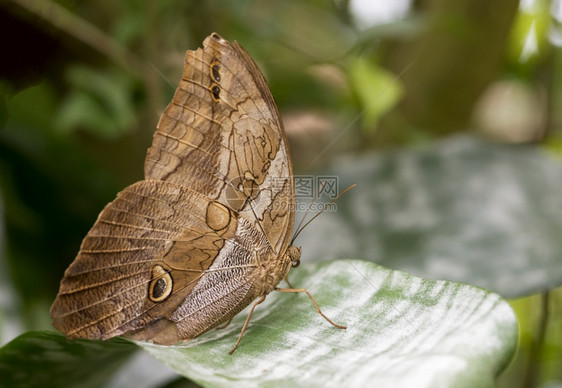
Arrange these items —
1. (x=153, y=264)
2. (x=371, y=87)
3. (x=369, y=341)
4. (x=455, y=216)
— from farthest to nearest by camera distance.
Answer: (x=371, y=87), (x=455, y=216), (x=153, y=264), (x=369, y=341)

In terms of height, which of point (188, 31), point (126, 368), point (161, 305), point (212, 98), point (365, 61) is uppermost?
point (188, 31)

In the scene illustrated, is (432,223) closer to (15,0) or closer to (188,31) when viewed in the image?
(188,31)

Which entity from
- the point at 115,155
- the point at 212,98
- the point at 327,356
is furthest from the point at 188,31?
the point at 327,356

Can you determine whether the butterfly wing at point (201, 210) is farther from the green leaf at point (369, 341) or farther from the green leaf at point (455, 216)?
the green leaf at point (455, 216)

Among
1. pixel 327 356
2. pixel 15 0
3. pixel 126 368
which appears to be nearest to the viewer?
pixel 327 356

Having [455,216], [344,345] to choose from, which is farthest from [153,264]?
[455,216]

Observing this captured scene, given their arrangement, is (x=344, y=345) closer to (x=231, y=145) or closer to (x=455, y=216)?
(x=231, y=145)

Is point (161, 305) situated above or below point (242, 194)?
below
